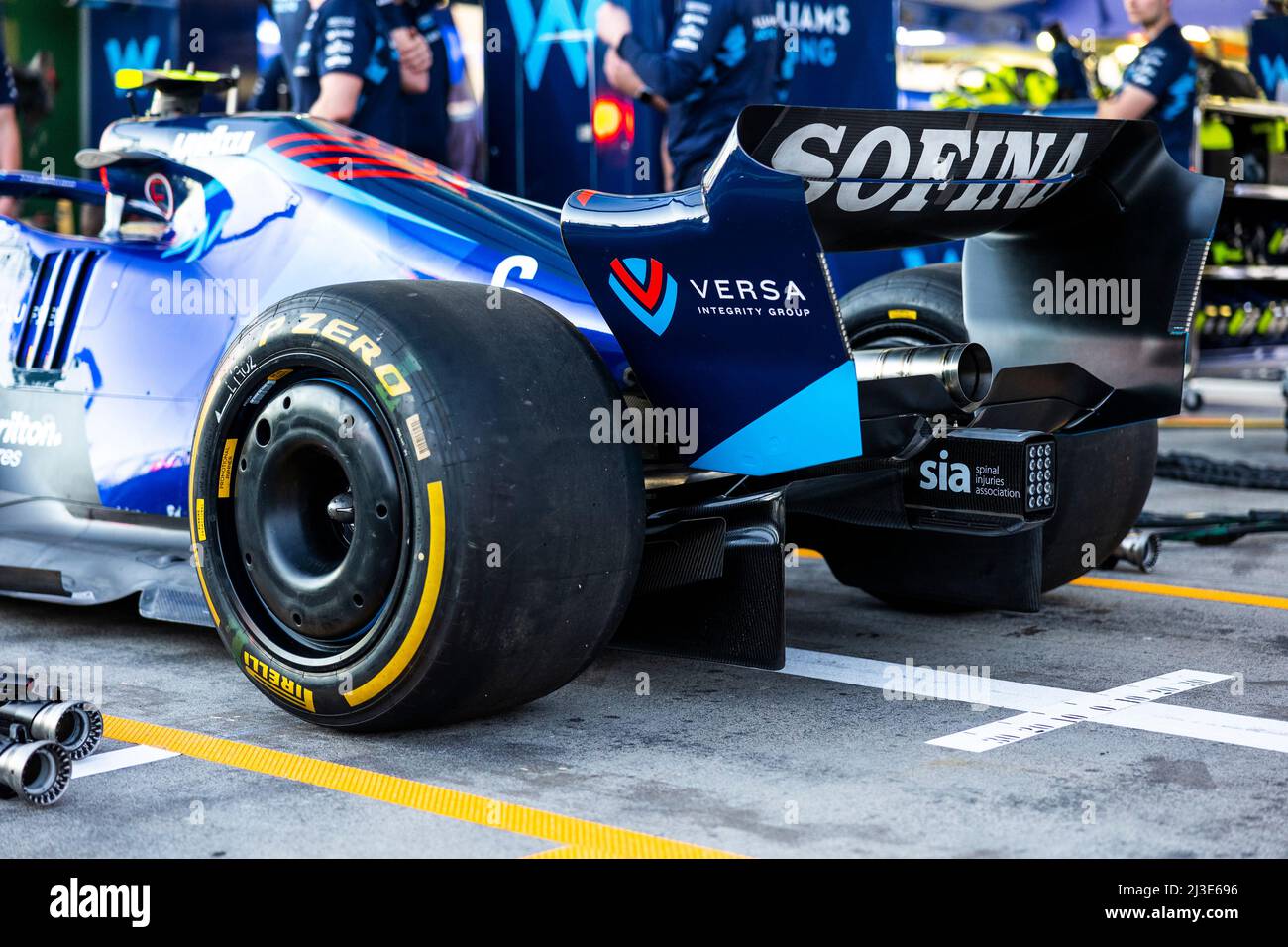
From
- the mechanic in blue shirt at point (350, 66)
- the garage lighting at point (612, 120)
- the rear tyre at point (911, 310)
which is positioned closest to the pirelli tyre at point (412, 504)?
the rear tyre at point (911, 310)

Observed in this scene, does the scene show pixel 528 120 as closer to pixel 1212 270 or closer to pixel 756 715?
pixel 1212 270

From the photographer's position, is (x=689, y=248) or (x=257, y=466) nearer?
(x=689, y=248)

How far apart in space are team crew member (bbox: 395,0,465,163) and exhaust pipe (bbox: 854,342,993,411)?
4.72 metres

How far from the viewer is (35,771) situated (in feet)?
10.0

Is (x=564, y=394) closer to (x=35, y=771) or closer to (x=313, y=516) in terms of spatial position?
(x=313, y=516)

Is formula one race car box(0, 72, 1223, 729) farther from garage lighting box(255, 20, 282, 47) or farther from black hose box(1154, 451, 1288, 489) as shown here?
garage lighting box(255, 20, 282, 47)

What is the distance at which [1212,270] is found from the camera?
11.1 metres

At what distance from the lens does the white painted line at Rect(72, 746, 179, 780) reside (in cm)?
332

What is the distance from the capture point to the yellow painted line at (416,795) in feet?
9.32

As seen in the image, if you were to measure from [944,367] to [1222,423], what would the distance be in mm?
8137

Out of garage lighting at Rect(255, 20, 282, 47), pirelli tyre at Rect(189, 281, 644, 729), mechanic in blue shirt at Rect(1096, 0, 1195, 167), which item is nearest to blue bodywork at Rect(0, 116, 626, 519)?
pirelli tyre at Rect(189, 281, 644, 729)

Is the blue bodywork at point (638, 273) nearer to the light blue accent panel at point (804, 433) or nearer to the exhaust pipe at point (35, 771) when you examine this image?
the light blue accent panel at point (804, 433)
